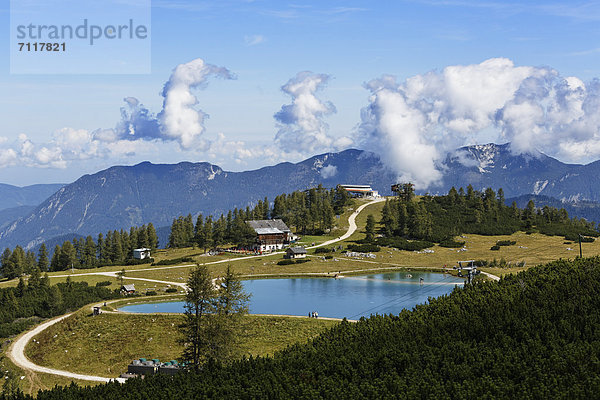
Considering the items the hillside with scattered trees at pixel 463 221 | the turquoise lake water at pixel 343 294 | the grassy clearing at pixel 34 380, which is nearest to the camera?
the grassy clearing at pixel 34 380

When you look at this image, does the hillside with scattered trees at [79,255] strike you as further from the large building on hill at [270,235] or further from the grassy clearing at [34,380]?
the grassy clearing at [34,380]

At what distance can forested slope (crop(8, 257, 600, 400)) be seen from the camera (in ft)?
96.0

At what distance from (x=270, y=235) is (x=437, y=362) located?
331ft

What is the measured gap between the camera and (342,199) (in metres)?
181

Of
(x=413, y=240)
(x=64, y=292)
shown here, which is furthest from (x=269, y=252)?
(x=64, y=292)

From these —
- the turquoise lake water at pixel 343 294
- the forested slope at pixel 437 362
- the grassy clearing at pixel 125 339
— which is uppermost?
the forested slope at pixel 437 362

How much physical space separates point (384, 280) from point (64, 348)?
5584 cm

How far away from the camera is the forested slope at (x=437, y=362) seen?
1152 inches

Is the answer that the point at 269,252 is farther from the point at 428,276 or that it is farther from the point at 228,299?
the point at 228,299

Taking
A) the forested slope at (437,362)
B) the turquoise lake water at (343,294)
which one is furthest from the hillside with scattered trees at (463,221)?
the forested slope at (437,362)

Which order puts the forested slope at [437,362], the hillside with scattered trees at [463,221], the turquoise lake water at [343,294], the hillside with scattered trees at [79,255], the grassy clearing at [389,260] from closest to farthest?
the forested slope at [437,362] < the turquoise lake water at [343,294] < the grassy clearing at [389,260] < the hillside with scattered trees at [79,255] < the hillside with scattered trees at [463,221]

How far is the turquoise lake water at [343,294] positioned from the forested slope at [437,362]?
89.5 ft

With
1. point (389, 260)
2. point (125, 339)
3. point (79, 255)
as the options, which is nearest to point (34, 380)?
point (125, 339)

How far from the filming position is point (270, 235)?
5212 inches
